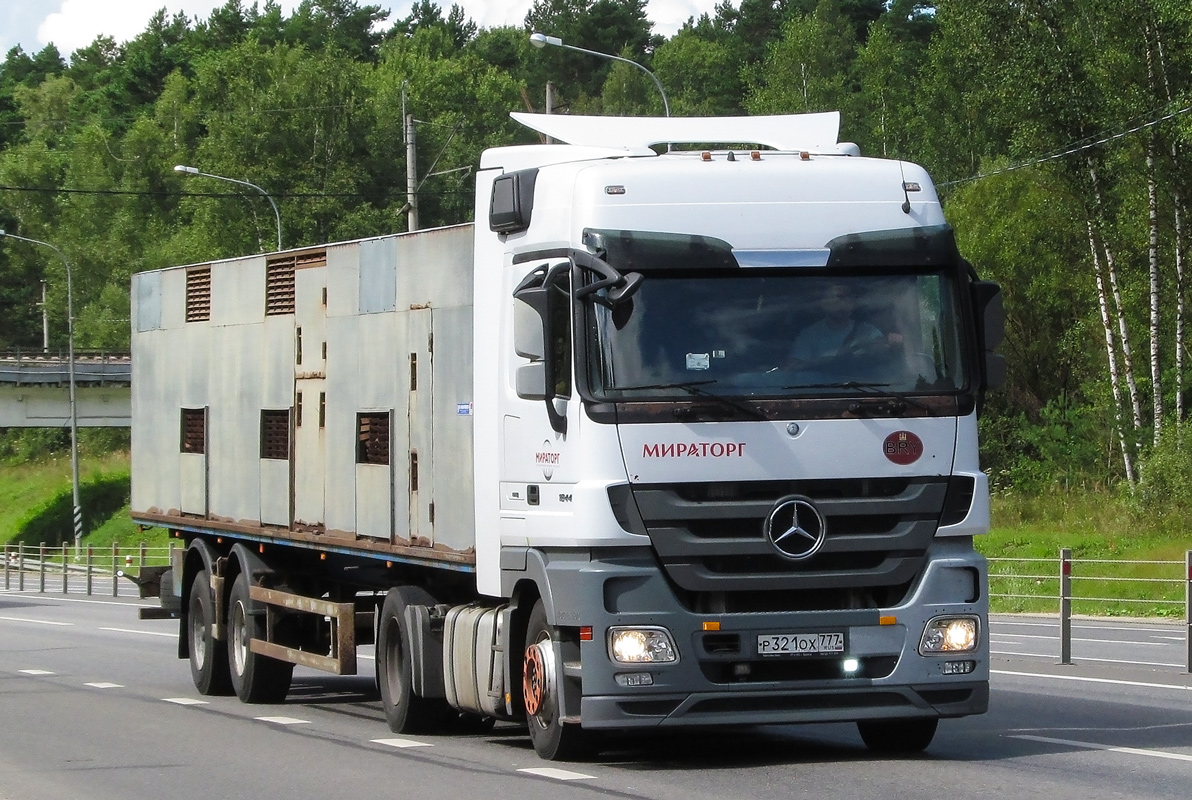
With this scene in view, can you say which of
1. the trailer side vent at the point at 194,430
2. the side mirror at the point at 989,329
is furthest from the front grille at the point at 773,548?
the trailer side vent at the point at 194,430

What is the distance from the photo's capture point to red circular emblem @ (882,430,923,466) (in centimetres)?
1072

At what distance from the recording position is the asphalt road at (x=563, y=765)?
1015cm

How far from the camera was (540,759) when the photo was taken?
37.6 ft

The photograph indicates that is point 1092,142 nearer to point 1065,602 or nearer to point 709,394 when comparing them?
point 1065,602

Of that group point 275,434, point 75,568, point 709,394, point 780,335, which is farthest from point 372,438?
point 75,568

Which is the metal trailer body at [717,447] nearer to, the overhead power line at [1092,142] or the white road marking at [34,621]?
the white road marking at [34,621]

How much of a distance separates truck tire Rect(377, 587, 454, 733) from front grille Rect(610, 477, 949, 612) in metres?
2.95

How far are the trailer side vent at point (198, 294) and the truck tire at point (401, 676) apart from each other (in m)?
5.00

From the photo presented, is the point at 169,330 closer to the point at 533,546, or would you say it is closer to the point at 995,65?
the point at 533,546

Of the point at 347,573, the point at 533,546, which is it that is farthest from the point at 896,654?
the point at 347,573

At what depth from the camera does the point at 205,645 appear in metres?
17.5

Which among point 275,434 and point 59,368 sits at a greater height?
point 59,368

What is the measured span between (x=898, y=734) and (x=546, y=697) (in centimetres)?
215

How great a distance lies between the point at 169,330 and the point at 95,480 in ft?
200
